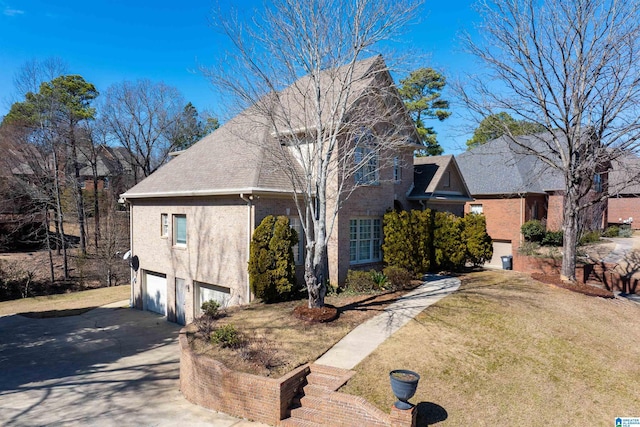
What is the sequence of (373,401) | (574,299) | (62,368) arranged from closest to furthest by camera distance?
(373,401) → (62,368) → (574,299)

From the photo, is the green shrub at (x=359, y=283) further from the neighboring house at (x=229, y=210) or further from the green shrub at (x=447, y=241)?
the green shrub at (x=447, y=241)

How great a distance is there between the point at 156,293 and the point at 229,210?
750 centimetres

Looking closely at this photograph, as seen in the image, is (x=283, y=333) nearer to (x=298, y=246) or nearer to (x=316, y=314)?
(x=316, y=314)

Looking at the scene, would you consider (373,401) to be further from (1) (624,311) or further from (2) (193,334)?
(1) (624,311)

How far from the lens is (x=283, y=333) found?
1034cm

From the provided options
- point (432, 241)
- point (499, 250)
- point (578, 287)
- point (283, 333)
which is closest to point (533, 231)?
point (499, 250)

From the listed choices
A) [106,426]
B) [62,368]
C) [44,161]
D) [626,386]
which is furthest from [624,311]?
[44,161]

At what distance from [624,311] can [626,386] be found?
6.35 meters

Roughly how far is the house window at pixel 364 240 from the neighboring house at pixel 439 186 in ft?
12.4

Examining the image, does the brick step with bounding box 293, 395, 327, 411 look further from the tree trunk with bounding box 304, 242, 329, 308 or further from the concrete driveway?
the tree trunk with bounding box 304, 242, 329, 308

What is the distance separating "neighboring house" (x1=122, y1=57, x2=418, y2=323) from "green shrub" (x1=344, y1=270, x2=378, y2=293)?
488 millimetres

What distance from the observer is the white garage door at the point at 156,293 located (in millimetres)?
18328

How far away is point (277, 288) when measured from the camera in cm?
1288

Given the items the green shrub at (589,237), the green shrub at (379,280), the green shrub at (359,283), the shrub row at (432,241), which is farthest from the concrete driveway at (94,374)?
the green shrub at (589,237)
